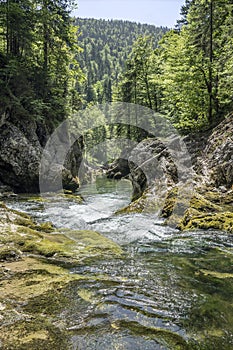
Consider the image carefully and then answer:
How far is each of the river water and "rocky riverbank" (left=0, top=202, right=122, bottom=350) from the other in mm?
200

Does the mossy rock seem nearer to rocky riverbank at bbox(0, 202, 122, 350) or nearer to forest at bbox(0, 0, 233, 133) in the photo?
rocky riverbank at bbox(0, 202, 122, 350)

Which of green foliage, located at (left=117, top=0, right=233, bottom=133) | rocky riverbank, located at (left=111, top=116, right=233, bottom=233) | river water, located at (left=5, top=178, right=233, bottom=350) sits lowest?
river water, located at (left=5, top=178, right=233, bottom=350)

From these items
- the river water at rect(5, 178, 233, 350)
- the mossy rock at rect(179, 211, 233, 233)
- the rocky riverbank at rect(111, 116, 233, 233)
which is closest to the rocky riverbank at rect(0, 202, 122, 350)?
the river water at rect(5, 178, 233, 350)

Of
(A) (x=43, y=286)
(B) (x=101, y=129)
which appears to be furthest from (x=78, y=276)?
(B) (x=101, y=129)

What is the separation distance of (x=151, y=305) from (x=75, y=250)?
3091mm

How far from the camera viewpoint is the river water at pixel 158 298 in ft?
10.4

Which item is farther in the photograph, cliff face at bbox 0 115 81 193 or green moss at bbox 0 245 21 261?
cliff face at bbox 0 115 81 193

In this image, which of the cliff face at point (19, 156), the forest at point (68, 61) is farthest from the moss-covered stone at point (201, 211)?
the cliff face at point (19, 156)

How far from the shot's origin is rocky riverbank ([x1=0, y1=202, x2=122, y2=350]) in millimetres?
3053

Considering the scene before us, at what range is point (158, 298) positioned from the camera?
4.27m

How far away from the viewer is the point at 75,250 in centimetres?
673

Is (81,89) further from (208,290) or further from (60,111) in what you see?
(208,290)

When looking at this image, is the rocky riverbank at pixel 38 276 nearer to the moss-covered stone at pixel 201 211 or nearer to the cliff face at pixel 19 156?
the moss-covered stone at pixel 201 211

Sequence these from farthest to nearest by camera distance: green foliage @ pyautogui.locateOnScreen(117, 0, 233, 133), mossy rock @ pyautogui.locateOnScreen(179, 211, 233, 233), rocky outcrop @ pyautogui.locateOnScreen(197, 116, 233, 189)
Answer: green foliage @ pyautogui.locateOnScreen(117, 0, 233, 133) → rocky outcrop @ pyautogui.locateOnScreen(197, 116, 233, 189) → mossy rock @ pyautogui.locateOnScreen(179, 211, 233, 233)
